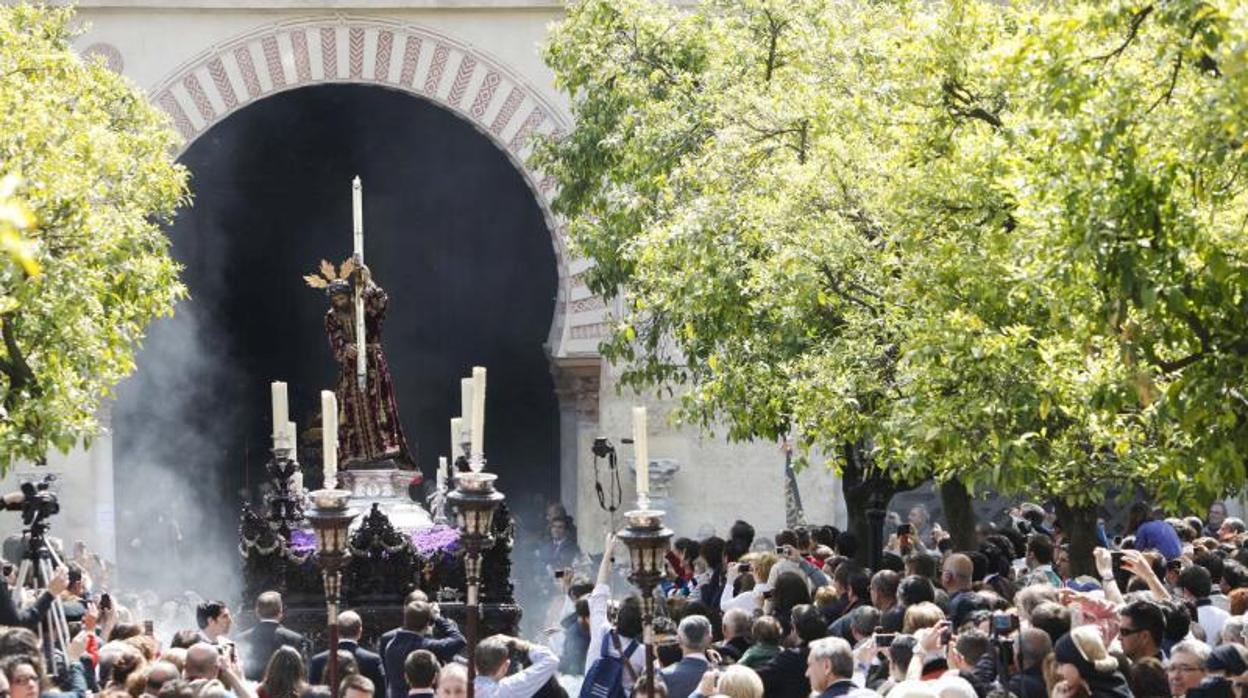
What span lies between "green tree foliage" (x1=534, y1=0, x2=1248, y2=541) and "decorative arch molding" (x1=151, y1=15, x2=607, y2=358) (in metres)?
2.05

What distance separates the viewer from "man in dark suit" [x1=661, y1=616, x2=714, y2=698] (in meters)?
9.64

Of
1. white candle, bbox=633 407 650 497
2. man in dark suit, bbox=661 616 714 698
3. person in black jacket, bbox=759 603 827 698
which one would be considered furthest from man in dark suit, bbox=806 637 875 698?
man in dark suit, bbox=661 616 714 698

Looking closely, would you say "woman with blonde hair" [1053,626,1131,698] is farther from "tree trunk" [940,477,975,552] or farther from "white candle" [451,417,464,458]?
"white candle" [451,417,464,458]

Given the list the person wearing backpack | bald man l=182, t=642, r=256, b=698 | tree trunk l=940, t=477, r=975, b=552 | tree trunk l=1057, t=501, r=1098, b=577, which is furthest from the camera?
tree trunk l=940, t=477, r=975, b=552

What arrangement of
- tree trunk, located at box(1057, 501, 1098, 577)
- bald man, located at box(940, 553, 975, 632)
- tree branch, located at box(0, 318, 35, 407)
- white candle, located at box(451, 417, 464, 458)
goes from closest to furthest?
bald man, located at box(940, 553, 975, 632) → tree branch, located at box(0, 318, 35, 407) → tree trunk, located at box(1057, 501, 1098, 577) → white candle, located at box(451, 417, 464, 458)

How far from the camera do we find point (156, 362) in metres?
24.3

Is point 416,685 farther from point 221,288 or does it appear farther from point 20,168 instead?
point 221,288

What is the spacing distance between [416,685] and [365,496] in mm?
5433

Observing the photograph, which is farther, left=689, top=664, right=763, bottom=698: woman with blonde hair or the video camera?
the video camera

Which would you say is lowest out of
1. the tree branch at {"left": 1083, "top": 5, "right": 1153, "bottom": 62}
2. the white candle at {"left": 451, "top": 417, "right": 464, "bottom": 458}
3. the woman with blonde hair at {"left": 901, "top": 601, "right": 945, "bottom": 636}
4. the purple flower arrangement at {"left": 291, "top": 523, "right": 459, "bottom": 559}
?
the woman with blonde hair at {"left": 901, "top": 601, "right": 945, "bottom": 636}

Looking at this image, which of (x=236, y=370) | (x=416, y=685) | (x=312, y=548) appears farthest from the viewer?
(x=236, y=370)

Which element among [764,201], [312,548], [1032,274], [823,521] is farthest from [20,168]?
[823,521]

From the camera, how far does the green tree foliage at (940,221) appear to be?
8.65m

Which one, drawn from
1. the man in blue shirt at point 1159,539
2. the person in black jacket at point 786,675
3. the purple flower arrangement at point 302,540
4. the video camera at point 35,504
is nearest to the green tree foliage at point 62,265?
the purple flower arrangement at point 302,540
